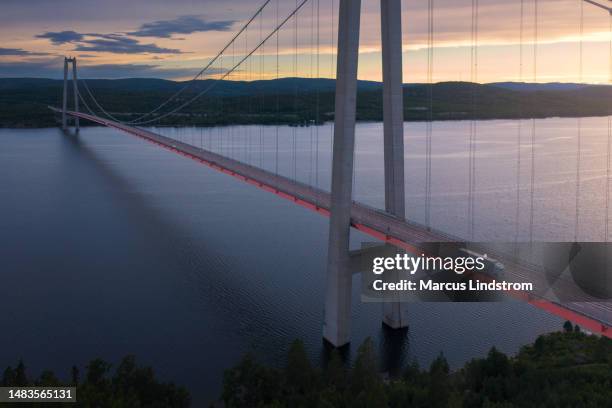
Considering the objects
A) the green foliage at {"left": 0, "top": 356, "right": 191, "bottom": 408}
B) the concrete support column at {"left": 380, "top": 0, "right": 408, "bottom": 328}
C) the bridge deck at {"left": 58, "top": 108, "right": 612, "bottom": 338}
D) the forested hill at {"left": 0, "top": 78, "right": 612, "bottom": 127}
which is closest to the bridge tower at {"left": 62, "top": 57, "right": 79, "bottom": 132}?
the forested hill at {"left": 0, "top": 78, "right": 612, "bottom": 127}

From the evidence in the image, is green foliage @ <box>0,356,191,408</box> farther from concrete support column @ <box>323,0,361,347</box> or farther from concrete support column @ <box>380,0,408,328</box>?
concrete support column @ <box>380,0,408,328</box>

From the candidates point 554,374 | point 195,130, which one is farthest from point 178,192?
point 195,130

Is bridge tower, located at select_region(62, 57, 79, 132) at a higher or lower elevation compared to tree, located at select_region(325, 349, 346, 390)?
higher

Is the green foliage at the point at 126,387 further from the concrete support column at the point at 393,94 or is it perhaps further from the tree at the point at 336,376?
the concrete support column at the point at 393,94

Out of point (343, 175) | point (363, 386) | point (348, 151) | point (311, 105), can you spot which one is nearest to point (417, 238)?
point (343, 175)

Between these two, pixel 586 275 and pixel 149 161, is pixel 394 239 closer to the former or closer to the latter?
pixel 586 275

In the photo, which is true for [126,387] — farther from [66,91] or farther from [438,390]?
[66,91]
